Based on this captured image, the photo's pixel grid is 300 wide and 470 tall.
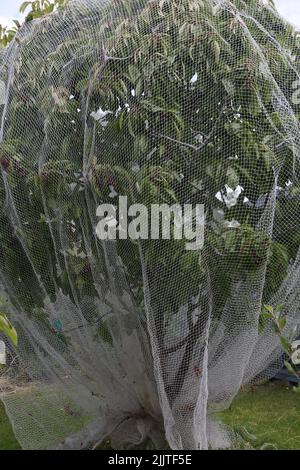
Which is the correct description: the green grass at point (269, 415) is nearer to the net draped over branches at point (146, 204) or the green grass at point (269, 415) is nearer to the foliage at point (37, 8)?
the net draped over branches at point (146, 204)

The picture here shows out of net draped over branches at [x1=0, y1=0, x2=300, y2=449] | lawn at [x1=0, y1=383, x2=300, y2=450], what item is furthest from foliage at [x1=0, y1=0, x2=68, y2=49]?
lawn at [x1=0, y1=383, x2=300, y2=450]

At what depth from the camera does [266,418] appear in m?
4.19

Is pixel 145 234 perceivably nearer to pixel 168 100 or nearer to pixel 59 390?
pixel 168 100

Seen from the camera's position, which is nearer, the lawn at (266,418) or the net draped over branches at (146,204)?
the net draped over branches at (146,204)

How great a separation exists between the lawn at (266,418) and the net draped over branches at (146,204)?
1.67ft

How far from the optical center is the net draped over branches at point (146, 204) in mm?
2553

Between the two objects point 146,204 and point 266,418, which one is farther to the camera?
point 266,418

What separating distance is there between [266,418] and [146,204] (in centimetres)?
240

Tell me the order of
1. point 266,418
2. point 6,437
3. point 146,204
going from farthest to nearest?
point 266,418 < point 6,437 < point 146,204

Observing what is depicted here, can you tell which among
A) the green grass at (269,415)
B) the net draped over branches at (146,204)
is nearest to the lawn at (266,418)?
the green grass at (269,415)

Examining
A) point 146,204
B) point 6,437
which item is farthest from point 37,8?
point 6,437

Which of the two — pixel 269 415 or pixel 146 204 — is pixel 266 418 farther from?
pixel 146 204

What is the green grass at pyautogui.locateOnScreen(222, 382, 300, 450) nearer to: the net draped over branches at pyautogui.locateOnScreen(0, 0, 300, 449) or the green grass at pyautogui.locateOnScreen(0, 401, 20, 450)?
the net draped over branches at pyautogui.locateOnScreen(0, 0, 300, 449)

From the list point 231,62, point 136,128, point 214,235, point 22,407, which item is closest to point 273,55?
point 231,62
